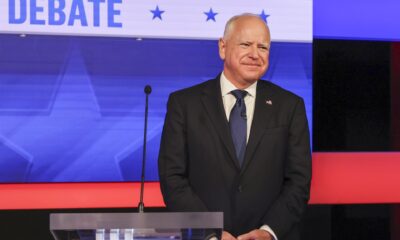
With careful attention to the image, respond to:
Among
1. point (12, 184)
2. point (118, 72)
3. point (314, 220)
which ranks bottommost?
point (314, 220)

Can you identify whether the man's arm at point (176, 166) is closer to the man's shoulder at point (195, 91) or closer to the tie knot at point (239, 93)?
the man's shoulder at point (195, 91)

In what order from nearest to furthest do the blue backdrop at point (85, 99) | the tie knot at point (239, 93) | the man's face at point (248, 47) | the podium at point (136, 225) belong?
the podium at point (136, 225), the man's face at point (248, 47), the tie knot at point (239, 93), the blue backdrop at point (85, 99)

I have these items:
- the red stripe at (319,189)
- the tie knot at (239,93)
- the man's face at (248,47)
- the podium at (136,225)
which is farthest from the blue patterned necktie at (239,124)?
the red stripe at (319,189)

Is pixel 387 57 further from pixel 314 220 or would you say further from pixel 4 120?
pixel 4 120

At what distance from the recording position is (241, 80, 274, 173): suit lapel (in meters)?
3.05

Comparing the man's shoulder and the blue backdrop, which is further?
the blue backdrop

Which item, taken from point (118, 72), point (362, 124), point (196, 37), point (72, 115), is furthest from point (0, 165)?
point (362, 124)

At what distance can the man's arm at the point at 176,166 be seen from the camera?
9.62ft

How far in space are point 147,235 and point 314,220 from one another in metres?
2.25

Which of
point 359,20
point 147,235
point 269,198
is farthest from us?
point 359,20

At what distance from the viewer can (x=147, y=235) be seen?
89.4 inches

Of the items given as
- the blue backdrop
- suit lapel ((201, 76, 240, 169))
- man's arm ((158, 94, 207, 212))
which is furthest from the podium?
the blue backdrop

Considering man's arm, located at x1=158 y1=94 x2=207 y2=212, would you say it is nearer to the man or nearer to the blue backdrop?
the man

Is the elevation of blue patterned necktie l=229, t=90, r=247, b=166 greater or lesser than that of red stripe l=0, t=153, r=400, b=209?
greater
